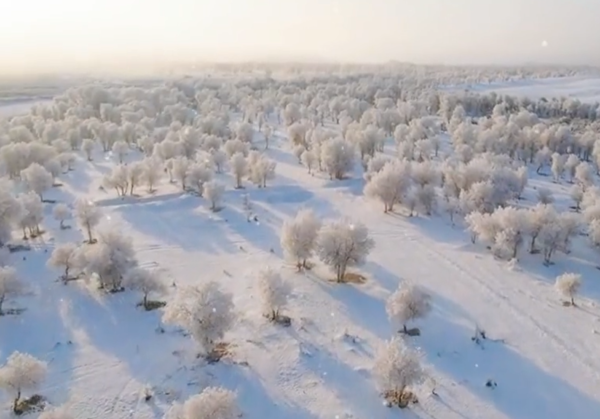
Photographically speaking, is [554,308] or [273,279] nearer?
[273,279]

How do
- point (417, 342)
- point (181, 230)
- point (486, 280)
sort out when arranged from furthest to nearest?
point (181, 230)
point (486, 280)
point (417, 342)

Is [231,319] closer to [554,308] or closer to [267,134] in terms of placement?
[554,308]

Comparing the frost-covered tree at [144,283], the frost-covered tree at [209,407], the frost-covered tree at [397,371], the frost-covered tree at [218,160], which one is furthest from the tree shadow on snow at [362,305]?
the frost-covered tree at [218,160]

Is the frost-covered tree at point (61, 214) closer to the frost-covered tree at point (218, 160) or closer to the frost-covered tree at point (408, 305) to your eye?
the frost-covered tree at point (218, 160)

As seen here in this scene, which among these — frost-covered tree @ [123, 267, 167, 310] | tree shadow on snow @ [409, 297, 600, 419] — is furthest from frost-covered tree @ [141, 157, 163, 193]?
tree shadow on snow @ [409, 297, 600, 419]

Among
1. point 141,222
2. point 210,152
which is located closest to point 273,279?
point 141,222


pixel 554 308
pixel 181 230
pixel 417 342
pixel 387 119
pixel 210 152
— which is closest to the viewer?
pixel 417 342

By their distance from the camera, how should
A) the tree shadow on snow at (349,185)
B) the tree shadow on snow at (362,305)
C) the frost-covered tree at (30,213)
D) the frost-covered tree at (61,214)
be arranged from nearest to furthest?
the tree shadow on snow at (362,305), the frost-covered tree at (30,213), the frost-covered tree at (61,214), the tree shadow on snow at (349,185)
